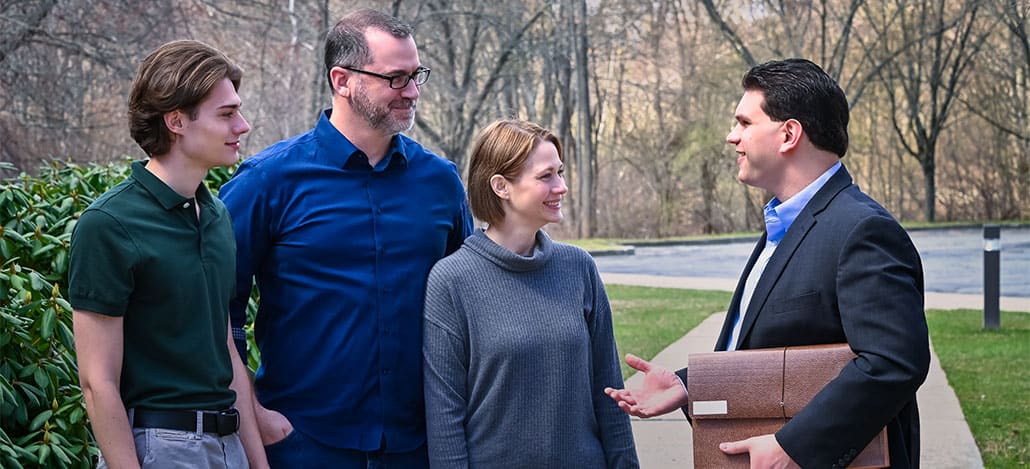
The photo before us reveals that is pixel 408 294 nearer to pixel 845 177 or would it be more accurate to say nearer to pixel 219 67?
pixel 219 67

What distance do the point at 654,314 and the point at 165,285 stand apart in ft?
36.0

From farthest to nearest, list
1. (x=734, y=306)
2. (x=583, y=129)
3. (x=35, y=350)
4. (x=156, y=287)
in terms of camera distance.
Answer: (x=583, y=129)
(x=35, y=350)
(x=734, y=306)
(x=156, y=287)

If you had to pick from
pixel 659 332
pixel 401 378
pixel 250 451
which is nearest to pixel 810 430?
pixel 401 378

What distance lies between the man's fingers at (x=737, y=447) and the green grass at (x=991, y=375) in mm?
4165

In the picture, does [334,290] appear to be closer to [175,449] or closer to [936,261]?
[175,449]

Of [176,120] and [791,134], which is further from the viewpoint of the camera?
[791,134]

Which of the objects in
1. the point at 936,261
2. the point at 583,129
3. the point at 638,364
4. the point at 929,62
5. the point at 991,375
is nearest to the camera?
the point at 638,364

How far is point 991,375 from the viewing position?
364 inches

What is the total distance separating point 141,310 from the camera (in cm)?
264

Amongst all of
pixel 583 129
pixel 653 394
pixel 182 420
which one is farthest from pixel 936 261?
A: pixel 182 420

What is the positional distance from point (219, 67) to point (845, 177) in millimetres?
1585

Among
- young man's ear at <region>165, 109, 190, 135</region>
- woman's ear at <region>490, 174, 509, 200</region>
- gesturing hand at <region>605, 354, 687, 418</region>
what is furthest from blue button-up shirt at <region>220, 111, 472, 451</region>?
gesturing hand at <region>605, 354, 687, 418</region>

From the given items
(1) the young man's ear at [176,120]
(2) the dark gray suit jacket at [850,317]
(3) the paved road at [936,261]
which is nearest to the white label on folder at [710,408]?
(2) the dark gray suit jacket at [850,317]

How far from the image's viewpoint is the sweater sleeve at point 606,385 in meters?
3.28
